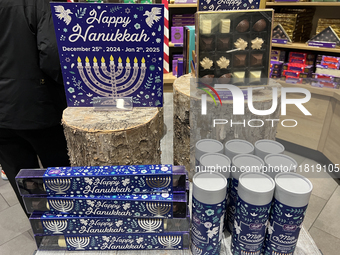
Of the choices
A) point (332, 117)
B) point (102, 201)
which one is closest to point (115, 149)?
point (102, 201)

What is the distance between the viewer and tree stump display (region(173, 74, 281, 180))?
1186 mm

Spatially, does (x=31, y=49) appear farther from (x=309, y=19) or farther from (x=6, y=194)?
(x=309, y=19)

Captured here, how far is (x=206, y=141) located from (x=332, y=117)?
2.19 m

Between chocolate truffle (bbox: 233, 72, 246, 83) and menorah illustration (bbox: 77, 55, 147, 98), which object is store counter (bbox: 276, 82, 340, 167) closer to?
chocolate truffle (bbox: 233, 72, 246, 83)

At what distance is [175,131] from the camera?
1391mm

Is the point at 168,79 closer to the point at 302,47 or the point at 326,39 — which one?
the point at 302,47

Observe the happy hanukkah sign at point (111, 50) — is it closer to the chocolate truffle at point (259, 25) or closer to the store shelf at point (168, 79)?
the chocolate truffle at point (259, 25)

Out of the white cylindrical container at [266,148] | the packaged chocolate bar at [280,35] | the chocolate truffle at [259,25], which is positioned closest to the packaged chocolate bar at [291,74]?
the packaged chocolate bar at [280,35]

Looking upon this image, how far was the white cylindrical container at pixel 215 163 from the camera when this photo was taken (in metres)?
0.86

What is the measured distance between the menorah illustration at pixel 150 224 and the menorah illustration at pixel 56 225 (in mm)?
265

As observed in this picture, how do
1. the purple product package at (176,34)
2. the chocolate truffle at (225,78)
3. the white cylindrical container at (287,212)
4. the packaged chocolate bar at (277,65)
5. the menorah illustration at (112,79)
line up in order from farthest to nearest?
the purple product package at (176,34) < the packaged chocolate bar at (277,65) < the chocolate truffle at (225,78) < the menorah illustration at (112,79) < the white cylindrical container at (287,212)

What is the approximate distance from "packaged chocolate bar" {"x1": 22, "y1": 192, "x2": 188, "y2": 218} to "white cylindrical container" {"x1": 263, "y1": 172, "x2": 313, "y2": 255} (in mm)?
284

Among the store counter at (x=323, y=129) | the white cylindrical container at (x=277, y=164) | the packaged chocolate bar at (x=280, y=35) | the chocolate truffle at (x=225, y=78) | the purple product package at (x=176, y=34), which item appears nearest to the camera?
the white cylindrical container at (x=277, y=164)

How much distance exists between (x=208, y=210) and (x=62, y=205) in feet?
1.63
